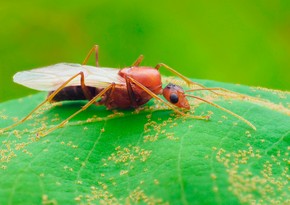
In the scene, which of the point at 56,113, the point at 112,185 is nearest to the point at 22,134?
the point at 56,113

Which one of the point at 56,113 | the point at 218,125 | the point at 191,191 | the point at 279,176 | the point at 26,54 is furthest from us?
the point at 26,54

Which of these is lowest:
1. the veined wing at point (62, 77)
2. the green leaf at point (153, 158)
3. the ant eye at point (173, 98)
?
the green leaf at point (153, 158)

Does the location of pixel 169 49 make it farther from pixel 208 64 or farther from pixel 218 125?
pixel 218 125

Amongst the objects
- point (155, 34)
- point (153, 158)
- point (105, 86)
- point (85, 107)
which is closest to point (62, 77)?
point (105, 86)

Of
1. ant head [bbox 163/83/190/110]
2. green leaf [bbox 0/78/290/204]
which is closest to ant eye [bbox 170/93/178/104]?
ant head [bbox 163/83/190/110]

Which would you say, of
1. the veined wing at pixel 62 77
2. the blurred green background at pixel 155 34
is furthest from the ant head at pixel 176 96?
the blurred green background at pixel 155 34

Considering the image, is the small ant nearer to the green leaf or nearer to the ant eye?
the ant eye

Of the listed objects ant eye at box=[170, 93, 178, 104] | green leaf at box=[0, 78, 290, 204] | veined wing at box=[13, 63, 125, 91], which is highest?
veined wing at box=[13, 63, 125, 91]

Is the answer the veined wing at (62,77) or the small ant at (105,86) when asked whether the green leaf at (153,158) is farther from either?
the veined wing at (62,77)
